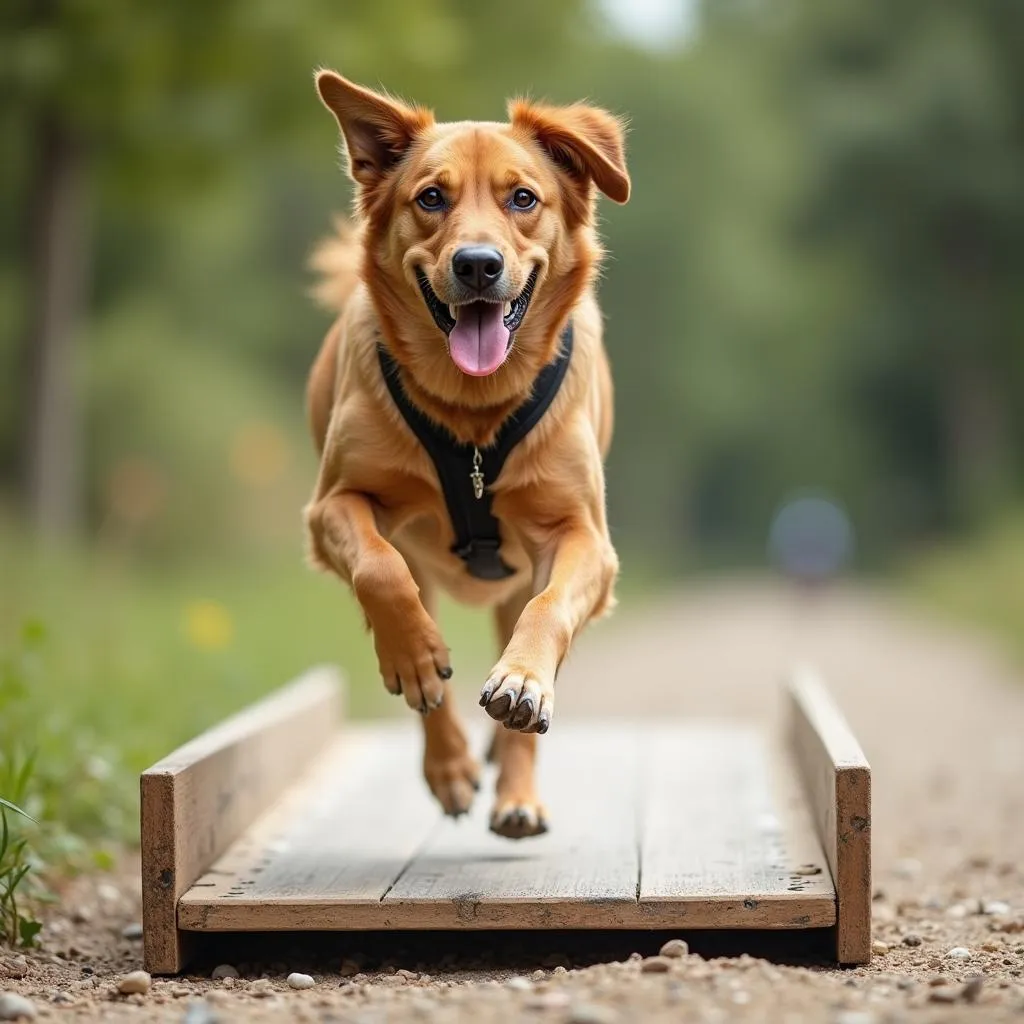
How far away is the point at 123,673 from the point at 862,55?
24.4m

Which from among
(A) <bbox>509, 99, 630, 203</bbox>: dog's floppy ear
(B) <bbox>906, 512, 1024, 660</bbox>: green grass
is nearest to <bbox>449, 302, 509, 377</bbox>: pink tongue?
(A) <bbox>509, 99, 630, 203</bbox>: dog's floppy ear

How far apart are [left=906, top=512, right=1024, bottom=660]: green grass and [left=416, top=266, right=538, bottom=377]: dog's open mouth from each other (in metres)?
10.3

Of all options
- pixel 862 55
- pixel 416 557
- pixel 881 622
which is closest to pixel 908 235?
pixel 862 55

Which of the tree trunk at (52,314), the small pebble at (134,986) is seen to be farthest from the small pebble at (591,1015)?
the tree trunk at (52,314)

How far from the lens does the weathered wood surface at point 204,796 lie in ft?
12.6

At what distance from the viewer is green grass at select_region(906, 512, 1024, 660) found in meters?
16.6

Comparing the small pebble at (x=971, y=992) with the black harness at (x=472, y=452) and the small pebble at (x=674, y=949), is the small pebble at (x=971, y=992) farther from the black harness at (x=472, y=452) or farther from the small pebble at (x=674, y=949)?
the black harness at (x=472, y=452)

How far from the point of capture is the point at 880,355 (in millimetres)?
33219

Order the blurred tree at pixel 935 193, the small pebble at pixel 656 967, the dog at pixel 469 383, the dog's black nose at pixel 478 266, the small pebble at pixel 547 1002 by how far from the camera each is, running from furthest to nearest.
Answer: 1. the blurred tree at pixel 935 193
2. the dog at pixel 469 383
3. the dog's black nose at pixel 478 266
4. the small pebble at pixel 656 967
5. the small pebble at pixel 547 1002

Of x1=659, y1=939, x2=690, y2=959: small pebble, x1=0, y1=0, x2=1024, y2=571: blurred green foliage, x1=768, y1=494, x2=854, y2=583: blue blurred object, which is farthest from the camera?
x1=768, y1=494, x2=854, y2=583: blue blurred object

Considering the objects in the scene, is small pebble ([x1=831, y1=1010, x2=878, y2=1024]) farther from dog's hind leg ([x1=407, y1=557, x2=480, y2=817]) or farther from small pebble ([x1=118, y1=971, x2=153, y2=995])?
dog's hind leg ([x1=407, y1=557, x2=480, y2=817])

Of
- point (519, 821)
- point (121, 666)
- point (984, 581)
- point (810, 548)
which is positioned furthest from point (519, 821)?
point (810, 548)

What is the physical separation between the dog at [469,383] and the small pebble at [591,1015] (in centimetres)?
124

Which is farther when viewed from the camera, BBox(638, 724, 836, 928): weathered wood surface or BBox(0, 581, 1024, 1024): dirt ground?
BBox(638, 724, 836, 928): weathered wood surface
